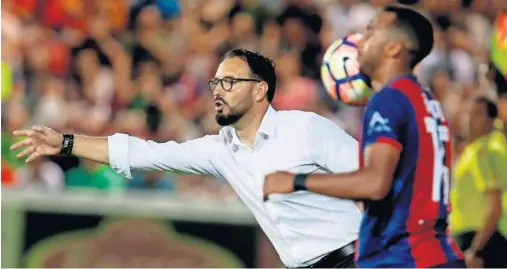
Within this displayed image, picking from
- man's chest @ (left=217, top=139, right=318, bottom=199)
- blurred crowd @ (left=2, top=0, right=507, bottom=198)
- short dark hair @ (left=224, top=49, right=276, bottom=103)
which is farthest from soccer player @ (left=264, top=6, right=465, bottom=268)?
blurred crowd @ (left=2, top=0, right=507, bottom=198)

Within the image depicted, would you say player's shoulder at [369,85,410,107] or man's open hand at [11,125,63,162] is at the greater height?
player's shoulder at [369,85,410,107]

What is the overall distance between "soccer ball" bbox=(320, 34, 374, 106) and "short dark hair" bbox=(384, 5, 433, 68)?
212cm

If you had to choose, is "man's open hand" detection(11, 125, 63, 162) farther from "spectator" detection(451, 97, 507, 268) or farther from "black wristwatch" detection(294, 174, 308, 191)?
"spectator" detection(451, 97, 507, 268)

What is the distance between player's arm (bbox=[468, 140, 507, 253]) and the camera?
8906 mm

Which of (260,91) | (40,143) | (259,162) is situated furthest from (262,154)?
(40,143)

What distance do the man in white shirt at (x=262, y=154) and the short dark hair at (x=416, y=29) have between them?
898 mm

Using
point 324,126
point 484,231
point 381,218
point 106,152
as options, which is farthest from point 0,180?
point 381,218

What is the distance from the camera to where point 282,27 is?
13258 millimetres

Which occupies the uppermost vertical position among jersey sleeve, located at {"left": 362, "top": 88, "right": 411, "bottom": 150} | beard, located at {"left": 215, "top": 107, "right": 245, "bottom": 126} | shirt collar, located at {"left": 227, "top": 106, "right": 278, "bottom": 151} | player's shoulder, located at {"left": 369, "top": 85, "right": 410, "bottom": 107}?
player's shoulder, located at {"left": 369, "top": 85, "right": 410, "bottom": 107}

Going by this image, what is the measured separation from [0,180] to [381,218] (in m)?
7.91

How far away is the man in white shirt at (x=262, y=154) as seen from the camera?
5.45 meters

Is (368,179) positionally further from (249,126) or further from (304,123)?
(249,126)

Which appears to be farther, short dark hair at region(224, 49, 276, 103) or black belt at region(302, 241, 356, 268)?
short dark hair at region(224, 49, 276, 103)

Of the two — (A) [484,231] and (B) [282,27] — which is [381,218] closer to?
(A) [484,231]
